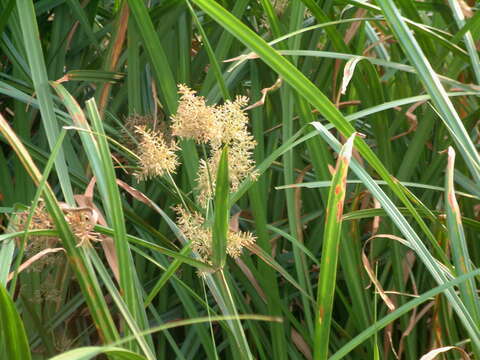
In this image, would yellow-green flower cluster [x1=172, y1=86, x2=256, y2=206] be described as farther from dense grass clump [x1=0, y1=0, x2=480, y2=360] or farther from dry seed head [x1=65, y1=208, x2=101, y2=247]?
dry seed head [x1=65, y1=208, x2=101, y2=247]

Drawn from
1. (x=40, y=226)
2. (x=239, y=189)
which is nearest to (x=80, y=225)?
(x=40, y=226)

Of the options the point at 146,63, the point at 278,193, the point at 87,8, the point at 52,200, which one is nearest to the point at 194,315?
the point at 278,193

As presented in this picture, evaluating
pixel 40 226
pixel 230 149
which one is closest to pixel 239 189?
pixel 230 149

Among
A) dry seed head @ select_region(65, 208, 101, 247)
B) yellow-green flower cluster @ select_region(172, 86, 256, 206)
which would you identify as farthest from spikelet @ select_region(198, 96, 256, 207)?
dry seed head @ select_region(65, 208, 101, 247)

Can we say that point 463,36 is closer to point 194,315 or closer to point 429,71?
point 429,71

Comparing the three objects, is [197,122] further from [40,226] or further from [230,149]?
[40,226]

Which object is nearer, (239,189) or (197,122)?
(197,122)

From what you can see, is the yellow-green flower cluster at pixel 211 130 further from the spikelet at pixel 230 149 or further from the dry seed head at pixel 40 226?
the dry seed head at pixel 40 226

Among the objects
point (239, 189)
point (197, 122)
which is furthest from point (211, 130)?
point (239, 189)

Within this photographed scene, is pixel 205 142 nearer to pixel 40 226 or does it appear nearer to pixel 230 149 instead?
pixel 230 149
